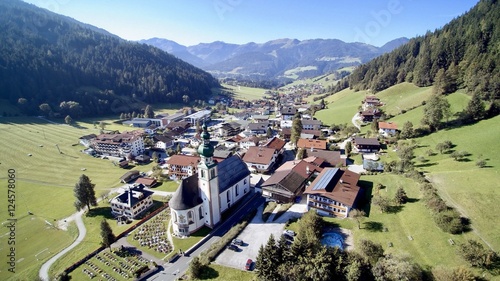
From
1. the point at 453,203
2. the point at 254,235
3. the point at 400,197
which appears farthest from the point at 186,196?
the point at 453,203

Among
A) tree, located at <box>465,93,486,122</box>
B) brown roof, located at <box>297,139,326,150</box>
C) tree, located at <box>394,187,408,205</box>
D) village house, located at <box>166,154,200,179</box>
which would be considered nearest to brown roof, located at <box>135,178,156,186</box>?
village house, located at <box>166,154,200,179</box>

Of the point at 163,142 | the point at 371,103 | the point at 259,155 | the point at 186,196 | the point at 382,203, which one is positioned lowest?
the point at 382,203

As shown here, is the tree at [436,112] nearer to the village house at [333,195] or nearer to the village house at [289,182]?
the village house at [289,182]

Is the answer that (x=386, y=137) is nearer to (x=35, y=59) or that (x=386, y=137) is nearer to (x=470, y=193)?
(x=470, y=193)

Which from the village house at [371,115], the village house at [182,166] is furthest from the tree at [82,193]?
the village house at [371,115]

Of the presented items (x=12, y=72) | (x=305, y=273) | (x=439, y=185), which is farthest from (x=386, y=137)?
(x=12, y=72)

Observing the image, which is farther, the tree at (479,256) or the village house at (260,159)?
the village house at (260,159)

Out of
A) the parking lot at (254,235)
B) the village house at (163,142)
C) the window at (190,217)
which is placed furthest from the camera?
the village house at (163,142)

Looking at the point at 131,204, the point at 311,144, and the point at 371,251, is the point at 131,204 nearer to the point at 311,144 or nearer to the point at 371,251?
the point at 371,251
